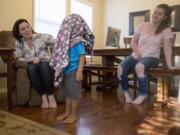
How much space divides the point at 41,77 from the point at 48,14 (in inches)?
81.1

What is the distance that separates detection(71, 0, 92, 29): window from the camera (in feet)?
15.1

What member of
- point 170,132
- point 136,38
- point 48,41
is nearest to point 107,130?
point 170,132

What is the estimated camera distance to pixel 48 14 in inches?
162

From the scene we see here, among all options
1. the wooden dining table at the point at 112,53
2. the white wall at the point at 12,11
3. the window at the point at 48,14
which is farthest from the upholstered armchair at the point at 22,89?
the window at the point at 48,14

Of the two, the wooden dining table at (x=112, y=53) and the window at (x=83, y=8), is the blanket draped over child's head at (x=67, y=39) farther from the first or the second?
the window at (x=83, y=8)

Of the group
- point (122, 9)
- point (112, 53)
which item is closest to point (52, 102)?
point (112, 53)

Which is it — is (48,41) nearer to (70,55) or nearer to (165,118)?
(70,55)

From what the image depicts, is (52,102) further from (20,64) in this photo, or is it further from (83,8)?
(83,8)

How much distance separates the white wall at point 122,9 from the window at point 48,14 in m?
1.36

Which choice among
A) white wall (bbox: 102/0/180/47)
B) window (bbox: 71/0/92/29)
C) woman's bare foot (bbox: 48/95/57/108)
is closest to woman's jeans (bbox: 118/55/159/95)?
woman's bare foot (bbox: 48/95/57/108)

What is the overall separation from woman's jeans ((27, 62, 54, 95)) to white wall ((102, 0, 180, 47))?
3.03 m

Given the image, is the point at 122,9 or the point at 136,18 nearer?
the point at 136,18

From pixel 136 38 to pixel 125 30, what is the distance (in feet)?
7.53

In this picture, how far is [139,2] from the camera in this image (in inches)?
194
